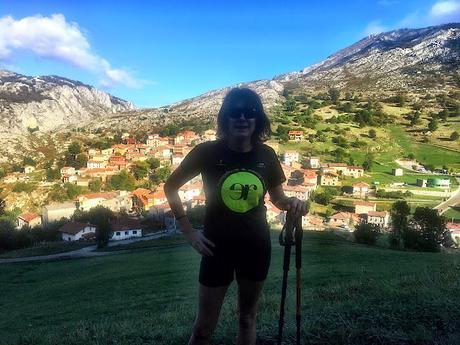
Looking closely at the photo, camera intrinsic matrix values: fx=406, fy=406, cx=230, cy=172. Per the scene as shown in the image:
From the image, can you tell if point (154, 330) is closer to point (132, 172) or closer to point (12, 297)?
point (12, 297)

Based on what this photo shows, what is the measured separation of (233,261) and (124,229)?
52.2 meters

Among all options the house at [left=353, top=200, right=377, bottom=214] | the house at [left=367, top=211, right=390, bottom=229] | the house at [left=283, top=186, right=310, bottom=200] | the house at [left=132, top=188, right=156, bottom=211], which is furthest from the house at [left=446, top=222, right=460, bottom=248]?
the house at [left=132, top=188, right=156, bottom=211]

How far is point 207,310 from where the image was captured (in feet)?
10.9

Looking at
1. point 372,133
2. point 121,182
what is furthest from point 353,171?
point 121,182

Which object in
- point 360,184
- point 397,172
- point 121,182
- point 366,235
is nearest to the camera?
point 366,235

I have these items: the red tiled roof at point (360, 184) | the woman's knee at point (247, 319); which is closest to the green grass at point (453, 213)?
the red tiled roof at point (360, 184)

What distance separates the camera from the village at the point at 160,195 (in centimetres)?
5231

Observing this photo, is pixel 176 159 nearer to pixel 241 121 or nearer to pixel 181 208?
pixel 181 208

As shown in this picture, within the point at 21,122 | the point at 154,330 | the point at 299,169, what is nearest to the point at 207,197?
the point at 154,330

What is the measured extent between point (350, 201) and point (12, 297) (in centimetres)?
4786

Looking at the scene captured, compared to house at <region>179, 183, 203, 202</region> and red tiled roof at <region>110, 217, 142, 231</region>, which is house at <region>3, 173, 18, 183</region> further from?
red tiled roof at <region>110, 217, 142, 231</region>

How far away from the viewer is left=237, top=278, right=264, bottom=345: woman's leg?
342 centimetres

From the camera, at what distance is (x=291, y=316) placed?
5598 millimetres

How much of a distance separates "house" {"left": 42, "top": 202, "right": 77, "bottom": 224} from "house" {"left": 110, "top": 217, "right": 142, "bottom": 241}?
14.5 m
